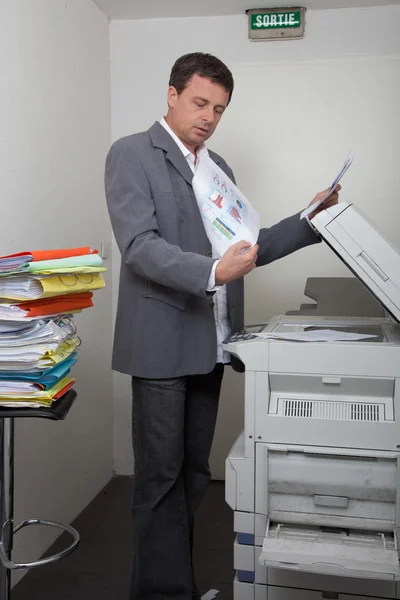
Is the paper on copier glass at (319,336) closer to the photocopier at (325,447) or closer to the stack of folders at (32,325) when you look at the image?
the photocopier at (325,447)

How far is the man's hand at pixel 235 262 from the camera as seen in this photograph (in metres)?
1.49

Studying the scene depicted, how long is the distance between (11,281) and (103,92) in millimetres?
1726

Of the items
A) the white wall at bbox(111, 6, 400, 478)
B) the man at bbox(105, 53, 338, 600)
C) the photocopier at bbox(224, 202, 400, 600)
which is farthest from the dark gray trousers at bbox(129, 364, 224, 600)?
the white wall at bbox(111, 6, 400, 478)

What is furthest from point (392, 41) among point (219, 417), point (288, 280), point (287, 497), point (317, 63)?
point (287, 497)

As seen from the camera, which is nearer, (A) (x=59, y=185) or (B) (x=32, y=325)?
(B) (x=32, y=325)

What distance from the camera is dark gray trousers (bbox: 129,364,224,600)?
1.75 metres

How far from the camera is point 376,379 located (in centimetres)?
150

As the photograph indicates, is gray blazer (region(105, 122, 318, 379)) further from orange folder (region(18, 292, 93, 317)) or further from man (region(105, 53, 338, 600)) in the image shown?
orange folder (region(18, 292, 93, 317))

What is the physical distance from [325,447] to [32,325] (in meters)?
0.75

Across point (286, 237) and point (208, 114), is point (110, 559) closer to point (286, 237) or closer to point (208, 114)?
point (286, 237)

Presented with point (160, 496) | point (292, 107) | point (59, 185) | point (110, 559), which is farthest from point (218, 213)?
point (292, 107)

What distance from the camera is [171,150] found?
1.76 m

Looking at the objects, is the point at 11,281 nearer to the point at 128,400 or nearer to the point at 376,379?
the point at 376,379

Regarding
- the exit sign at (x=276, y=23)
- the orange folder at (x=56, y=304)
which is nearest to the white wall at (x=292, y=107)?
the exit sign at (x=276, y=23)
